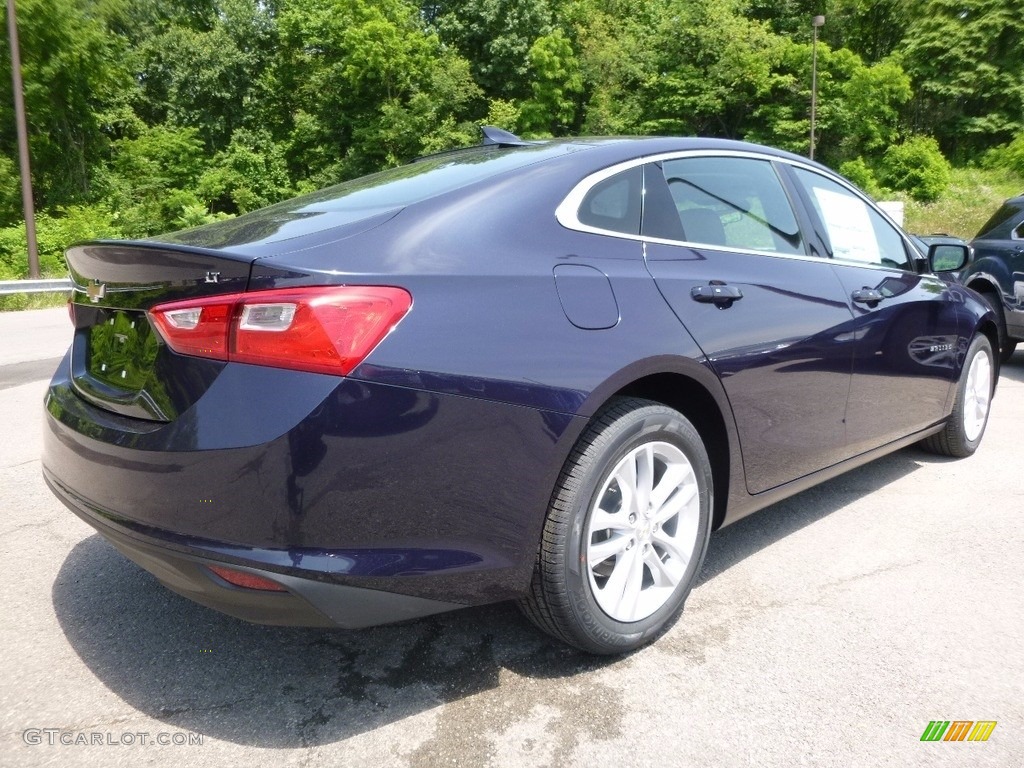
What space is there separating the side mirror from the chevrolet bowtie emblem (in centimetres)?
382

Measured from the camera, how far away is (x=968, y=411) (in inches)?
177

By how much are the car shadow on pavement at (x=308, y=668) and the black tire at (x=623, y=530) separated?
0.55 ft

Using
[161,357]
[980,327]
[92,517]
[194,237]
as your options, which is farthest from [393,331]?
[980,327]

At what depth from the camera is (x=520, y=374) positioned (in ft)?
6.77

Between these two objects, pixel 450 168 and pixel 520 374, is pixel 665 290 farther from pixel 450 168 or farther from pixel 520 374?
pixel 450 168

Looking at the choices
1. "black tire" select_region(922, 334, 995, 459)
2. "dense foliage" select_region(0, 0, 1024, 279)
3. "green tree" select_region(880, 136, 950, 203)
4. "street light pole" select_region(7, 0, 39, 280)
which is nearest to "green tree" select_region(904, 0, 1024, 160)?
"dense foliage" select_region(0, 0, 1024, 279)

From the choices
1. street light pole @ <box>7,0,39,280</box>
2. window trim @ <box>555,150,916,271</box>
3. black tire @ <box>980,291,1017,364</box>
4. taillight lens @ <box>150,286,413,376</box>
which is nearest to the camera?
taillight lens @ <box>150,286,413,376</box>

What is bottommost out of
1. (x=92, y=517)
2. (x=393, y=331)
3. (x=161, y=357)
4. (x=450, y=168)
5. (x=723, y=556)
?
(x=723, y=556)

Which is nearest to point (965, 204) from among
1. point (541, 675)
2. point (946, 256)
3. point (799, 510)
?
point (946, 256)

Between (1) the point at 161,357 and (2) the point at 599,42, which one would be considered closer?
(1) the point at 161,357

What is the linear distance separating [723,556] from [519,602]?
4.06 ft

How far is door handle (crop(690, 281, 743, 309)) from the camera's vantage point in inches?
103

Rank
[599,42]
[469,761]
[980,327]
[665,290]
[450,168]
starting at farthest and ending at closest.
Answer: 1. [599,42]
2. [980,327]
3. [450,168]
4. [665,290]
5. [469,761]

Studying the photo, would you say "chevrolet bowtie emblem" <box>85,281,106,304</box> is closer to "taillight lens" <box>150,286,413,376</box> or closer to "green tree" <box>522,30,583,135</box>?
"taillight lens" <box>150,286,413,376</box>
